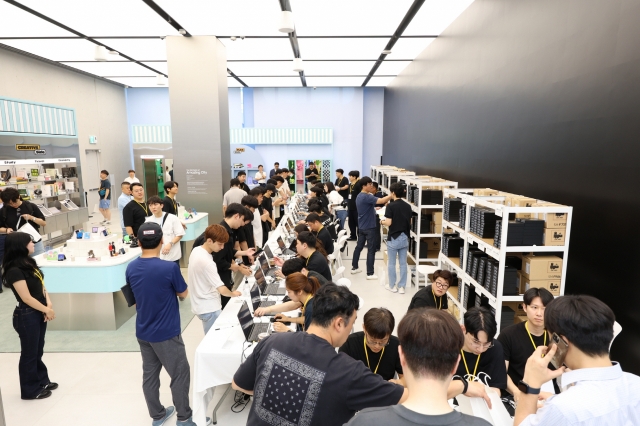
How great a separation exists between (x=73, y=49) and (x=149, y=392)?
30.1 feet

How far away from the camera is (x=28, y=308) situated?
3504 millimetres

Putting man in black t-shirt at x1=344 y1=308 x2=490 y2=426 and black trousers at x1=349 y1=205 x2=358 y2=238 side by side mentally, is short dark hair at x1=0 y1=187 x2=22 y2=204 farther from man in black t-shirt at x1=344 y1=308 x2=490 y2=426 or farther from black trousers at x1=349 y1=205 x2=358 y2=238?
man in black t-shirt at x1=344 y1=308 x2=490 y2=426

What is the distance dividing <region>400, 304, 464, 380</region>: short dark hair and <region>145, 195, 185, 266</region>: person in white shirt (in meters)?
4.65

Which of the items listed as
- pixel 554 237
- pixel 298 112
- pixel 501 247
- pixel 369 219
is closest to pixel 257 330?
pixel 501 247

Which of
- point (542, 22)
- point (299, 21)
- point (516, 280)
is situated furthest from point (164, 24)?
point (516, 280)

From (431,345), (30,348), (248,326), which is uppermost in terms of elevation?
(431,345)

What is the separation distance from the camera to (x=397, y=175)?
29.7ft

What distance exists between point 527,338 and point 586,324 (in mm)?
1387

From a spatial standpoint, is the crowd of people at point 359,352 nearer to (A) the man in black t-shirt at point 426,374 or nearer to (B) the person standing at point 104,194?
(A) the man in black t-shirt at point 426,374

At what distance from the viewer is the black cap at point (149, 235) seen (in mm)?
2924

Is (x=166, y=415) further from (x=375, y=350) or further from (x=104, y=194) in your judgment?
(x=104, y=194)

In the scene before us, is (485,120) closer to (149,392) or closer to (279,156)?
(149,392)

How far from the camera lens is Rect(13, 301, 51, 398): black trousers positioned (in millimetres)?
3500

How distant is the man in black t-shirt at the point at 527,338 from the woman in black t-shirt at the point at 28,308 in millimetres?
3768
